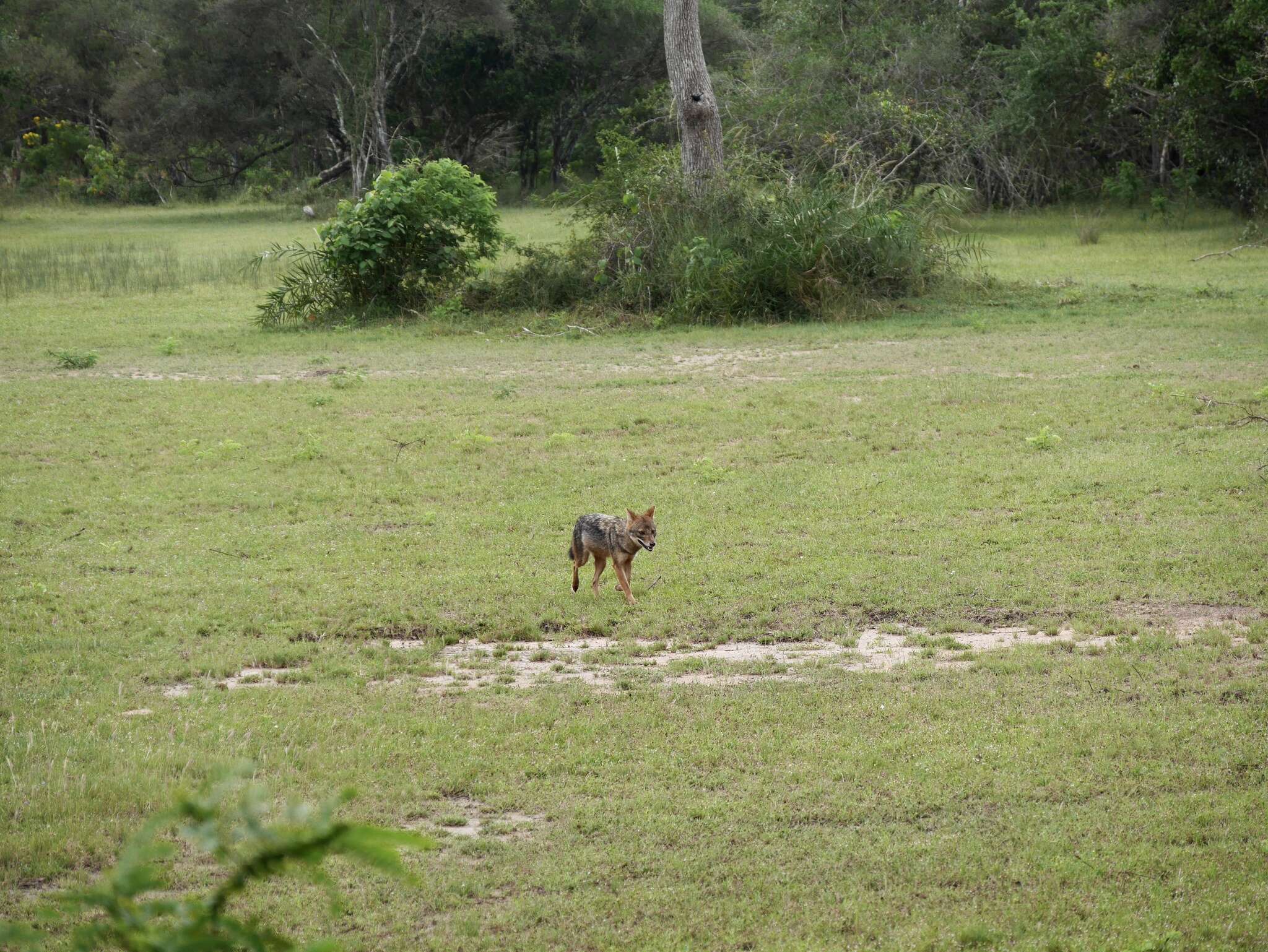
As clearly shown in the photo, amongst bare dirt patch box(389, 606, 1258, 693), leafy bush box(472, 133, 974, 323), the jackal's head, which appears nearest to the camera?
bare dirt patch box(389, 606, 1258, 693)

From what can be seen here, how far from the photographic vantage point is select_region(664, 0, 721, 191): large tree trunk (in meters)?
19.5

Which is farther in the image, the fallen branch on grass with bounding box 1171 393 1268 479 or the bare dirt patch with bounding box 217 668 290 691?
the fallen branch on grass with bounding box 1171 393 1268 479

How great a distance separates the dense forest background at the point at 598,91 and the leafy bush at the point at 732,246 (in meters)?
1.37

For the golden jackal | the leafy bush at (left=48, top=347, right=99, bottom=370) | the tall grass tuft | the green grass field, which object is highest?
the tall grass tuft

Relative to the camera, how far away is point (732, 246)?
58.0 feet

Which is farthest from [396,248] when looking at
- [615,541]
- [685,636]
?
[685,636]

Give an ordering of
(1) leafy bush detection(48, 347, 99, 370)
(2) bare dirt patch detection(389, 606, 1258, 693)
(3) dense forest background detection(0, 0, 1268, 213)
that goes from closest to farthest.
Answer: (2) bare dirt patch detection(389, 606, 1258, 693) < (1) leafy bush detection(48, 347, 99, 370) < (3) dense forest background detection(0, 0, 1268, 213)

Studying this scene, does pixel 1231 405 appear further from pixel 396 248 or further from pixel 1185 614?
pixel 396 248

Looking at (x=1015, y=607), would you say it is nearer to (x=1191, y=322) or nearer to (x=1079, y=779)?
(x=1079, y=779)

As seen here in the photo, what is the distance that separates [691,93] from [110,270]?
11.3 m

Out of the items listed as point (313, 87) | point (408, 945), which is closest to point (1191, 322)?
point (408, 945)

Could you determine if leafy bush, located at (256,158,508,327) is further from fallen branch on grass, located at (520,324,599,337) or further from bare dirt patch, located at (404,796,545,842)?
bare dirt patch, located at (404,796,545,842)

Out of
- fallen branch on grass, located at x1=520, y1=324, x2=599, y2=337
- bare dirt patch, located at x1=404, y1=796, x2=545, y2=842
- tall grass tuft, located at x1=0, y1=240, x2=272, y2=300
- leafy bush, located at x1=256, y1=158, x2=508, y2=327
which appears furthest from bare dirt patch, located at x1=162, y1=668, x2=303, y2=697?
tall grass tuft, located at x1=0, y1=240, x2=272, y2=300

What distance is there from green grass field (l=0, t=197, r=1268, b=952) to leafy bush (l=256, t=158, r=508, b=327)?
4.32 meters
